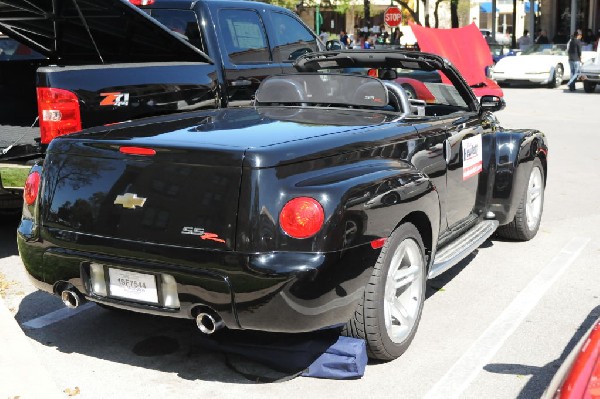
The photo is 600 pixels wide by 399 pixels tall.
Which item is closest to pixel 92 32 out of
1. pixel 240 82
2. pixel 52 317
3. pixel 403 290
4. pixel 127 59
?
pixel 127 59

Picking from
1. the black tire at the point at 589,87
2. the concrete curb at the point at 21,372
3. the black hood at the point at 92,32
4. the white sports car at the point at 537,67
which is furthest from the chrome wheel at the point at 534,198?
the white sports car at the point at 537,67

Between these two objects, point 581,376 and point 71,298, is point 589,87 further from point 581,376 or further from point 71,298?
point 581,376

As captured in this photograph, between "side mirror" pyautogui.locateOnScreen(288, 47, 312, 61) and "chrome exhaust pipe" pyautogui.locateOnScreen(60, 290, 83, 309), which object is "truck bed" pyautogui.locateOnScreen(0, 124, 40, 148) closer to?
"chrome exhaust pipe" pyautogui.locateOnScreen(60, 290, 83, 309)

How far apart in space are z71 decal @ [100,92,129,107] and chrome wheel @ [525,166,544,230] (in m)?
3.24

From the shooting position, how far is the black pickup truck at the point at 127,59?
601cm

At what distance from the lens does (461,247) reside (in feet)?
17.9

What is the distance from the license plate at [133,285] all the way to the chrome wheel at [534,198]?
3.80 metres

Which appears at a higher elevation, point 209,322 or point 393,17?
point 393,17

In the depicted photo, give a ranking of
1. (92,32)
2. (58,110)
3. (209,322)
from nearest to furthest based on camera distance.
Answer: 1. (209,322)
2. (58,110)
3. (92,32)

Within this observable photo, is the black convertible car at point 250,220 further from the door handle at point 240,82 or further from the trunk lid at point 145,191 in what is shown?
the door handle at point 240,82

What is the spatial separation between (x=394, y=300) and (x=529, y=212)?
117 inches

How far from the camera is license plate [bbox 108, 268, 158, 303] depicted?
13.0 ft

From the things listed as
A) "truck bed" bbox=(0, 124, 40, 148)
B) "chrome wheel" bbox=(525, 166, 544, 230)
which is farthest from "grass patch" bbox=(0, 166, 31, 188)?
"chrome wheel" bbox=(525, 166, 544, 230)

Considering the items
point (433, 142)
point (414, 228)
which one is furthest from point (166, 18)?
point (414, 228)
